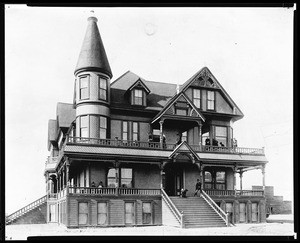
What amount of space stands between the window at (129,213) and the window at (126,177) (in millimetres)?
2801

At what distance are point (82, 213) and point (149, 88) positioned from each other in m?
14.1

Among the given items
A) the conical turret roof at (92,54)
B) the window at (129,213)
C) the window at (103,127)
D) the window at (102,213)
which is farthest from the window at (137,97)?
the window at (102,213)

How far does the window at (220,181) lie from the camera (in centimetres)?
3966

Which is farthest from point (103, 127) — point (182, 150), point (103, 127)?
point (182, 150)

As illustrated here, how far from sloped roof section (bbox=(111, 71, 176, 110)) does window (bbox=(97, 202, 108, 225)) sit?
8807 millimetres

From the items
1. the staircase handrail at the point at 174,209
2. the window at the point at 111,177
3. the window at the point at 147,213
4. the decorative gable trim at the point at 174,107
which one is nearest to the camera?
the staircase handrail at the point at 174,209

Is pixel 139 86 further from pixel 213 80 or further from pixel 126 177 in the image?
pixel 126 177

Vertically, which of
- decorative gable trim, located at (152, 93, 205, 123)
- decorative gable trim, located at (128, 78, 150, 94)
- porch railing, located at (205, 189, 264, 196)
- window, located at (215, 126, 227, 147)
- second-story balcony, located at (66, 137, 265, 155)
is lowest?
porch railing, located at (205, 189, 264, 196)

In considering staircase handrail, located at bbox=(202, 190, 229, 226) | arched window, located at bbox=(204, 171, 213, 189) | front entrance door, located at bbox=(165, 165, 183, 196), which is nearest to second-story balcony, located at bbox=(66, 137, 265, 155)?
front entrance door, located at bbox=(165, 165, 183, 196)

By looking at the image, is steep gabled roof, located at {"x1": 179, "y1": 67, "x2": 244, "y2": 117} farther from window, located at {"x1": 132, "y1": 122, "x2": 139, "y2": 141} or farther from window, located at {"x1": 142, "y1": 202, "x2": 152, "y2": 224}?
window, located at {"x1": 142, "y1": 202, "x2": 152, "y2": 224}

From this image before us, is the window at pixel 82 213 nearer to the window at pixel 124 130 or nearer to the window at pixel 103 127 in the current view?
the window at pixel 103 127

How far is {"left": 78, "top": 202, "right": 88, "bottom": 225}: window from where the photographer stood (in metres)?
31.7
